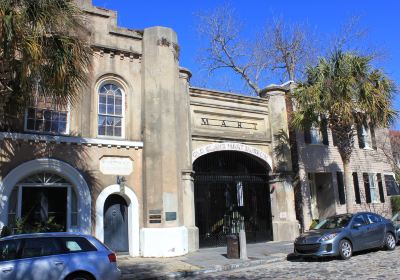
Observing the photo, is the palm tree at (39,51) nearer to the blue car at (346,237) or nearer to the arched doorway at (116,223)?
the arched doorway at (116,223)

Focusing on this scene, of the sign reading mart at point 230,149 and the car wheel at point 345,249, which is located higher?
the sign reading mart at point 230,149

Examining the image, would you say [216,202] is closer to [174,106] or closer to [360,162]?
[174,106]

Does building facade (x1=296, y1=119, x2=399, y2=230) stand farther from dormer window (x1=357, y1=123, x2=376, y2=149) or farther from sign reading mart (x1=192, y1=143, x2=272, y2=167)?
sign reading mart (x1=192, y1=143, x2=272, y2=167)

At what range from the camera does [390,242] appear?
15.3 m

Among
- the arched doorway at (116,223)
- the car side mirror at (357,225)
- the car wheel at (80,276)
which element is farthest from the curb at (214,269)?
the arched doorway at (116,223)

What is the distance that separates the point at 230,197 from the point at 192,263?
228 inches

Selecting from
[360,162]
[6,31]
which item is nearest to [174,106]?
[6,31]

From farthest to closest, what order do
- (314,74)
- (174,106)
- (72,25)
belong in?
(314,74) < (174,106) < (72,25)

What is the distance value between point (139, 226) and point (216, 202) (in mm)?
4202

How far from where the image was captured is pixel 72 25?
11039mm

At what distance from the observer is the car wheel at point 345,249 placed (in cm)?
1345

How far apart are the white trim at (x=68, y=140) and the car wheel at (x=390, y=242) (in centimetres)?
955

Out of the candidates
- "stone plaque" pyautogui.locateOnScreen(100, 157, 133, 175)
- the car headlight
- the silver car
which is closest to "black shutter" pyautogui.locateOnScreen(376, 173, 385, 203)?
the car headlight

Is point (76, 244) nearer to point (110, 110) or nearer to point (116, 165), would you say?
point (116, 165)
